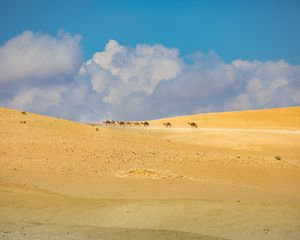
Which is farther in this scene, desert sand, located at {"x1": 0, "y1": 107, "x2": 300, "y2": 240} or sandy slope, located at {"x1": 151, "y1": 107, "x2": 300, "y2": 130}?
sandy slope, located at {"x1": 151, "y1": 107, "x2": 300, "y2": 130}

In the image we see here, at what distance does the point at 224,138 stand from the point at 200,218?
110 feet

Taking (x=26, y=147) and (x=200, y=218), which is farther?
(x=26, y=147)

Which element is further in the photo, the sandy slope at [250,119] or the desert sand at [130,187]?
the sandy slope at [250,119]

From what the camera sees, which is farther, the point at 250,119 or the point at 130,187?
the point at 250,119

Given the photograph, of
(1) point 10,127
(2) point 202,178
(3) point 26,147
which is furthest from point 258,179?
(1) point 10,127

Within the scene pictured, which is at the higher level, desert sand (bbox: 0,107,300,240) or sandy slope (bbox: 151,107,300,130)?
sandy slope (bbox: 151,107,300,130)

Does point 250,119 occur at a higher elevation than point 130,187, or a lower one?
higher

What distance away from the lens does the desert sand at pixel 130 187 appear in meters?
11.8

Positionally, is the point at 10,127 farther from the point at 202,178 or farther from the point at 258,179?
the point at 258,179

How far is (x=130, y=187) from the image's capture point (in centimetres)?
1892

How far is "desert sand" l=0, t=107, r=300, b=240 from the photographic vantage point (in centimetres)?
1176

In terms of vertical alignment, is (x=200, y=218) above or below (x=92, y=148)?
below

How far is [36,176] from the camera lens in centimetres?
2053

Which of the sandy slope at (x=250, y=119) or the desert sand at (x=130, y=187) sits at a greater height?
the sandy slope at (x=250, y=119)
